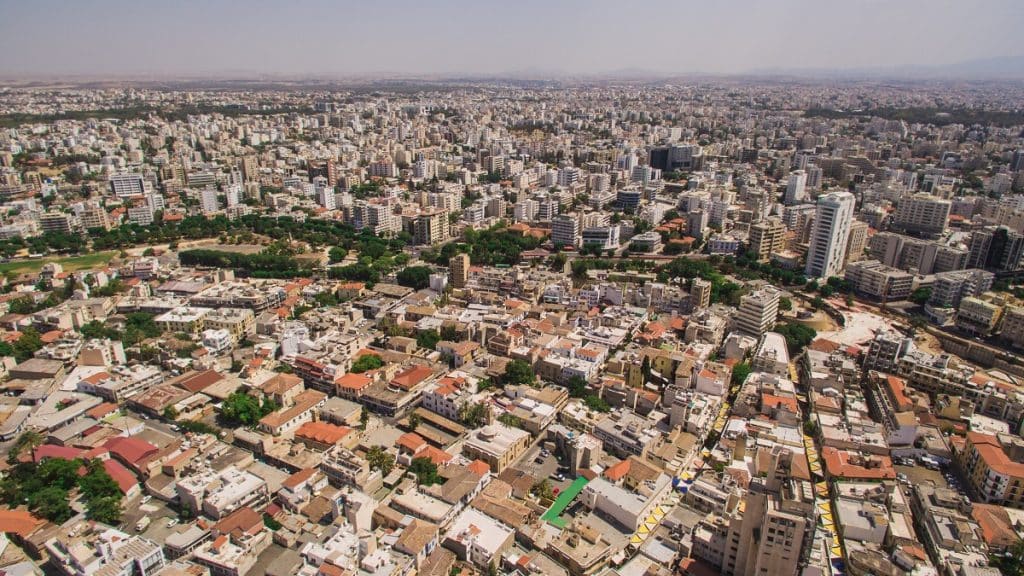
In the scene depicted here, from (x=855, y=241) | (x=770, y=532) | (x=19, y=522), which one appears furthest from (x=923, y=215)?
(x=19, y=522)

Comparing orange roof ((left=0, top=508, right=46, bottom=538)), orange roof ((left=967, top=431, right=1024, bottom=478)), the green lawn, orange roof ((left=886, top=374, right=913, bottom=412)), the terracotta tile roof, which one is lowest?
the green lawn

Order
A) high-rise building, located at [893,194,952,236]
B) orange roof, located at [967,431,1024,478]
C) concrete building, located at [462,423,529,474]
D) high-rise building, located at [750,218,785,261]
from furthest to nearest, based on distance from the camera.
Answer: high-rise building, located at [893,194,952,236], high-rise building, located at [750,218,785,261], concrete building, located at [462,423,529,474], orange roof, located at [967,431,1024,478]

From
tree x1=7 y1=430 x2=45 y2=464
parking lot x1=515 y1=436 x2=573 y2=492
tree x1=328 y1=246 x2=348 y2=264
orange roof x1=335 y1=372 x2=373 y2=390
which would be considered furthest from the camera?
tree x1=328 y1=246 x2=348 y2=264

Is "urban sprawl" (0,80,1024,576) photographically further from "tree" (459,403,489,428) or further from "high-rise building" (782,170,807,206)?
"high-rise building" (782,170,807,206)

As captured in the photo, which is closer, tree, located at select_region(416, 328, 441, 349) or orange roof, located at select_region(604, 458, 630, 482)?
orange roof, located at select_region(604, 458, 630, 482)

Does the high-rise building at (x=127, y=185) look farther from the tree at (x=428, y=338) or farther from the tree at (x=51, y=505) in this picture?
the tree at (x=51, y=505)

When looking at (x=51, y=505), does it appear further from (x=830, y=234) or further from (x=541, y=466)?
(x=830, y=234)

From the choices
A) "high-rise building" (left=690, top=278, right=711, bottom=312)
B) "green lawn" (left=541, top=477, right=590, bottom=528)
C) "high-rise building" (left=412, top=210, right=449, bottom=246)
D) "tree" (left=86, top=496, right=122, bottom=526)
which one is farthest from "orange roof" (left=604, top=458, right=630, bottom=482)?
"high-rise building" (left=412, top=210, right=449, bottom=246)
